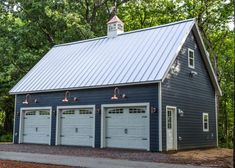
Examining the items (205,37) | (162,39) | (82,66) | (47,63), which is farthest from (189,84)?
(205,37)

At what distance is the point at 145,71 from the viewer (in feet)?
55.8

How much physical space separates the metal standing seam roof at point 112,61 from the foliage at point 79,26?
4.61 meters

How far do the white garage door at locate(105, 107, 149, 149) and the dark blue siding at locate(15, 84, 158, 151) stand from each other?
1.33ft

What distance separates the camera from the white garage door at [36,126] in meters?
20.7

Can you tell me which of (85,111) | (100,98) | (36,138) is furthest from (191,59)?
(36,138)

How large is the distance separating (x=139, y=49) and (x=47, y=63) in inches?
280

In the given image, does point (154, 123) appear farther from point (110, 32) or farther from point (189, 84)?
point (110, 32)

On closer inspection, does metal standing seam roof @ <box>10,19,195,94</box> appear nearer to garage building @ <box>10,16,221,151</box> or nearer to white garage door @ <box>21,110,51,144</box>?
garage building @ <box>10,16,221,151</box>

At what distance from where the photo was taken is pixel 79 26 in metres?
27.8

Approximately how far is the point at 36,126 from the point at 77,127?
324cm

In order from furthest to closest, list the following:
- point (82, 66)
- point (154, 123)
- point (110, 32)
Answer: point (110, 32) → point (82, 66) → point (154, 123)

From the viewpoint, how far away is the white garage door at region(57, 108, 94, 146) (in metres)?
18.7

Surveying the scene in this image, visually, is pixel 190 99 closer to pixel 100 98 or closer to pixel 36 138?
pixel 100 98

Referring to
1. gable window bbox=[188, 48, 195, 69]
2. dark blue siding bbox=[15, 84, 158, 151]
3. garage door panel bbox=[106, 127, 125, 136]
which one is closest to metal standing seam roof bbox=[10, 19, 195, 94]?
dark blue siding bbox=[15, 84, 158, 151]
